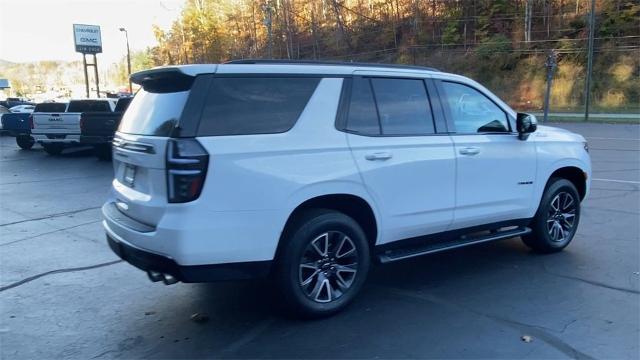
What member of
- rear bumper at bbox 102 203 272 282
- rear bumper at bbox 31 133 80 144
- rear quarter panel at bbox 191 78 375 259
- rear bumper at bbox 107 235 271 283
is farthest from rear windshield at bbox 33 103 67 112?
rear quarter panel at bbox 191 78 375 259

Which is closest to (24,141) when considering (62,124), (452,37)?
(62,124)

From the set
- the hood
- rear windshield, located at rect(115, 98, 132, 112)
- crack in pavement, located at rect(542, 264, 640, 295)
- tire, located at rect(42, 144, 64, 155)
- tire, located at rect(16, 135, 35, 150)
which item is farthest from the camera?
tire, located at rect(16, 135, 35, 150)

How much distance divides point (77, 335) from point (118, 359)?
0.58 m

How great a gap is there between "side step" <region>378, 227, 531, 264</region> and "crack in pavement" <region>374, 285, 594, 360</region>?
0.37m

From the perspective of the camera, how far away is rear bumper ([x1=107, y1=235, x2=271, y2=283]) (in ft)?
12.0

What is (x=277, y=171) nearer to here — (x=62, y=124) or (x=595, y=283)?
(x=595, y=283)

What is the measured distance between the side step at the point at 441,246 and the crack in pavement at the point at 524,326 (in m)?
0.37

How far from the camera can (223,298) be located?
4.70 metres

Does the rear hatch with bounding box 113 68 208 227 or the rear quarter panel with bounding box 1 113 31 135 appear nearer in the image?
the rear hatch with bounding box 113 68 208 227

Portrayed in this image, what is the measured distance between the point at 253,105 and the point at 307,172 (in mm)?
627

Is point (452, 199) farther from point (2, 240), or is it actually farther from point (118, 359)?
point (2, 240)

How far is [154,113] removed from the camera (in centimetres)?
403

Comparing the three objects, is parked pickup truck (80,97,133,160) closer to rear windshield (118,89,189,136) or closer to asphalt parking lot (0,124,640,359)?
asphalt parking lot (0,124,640,359)

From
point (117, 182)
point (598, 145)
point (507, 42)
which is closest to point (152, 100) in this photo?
point (117, 182)
